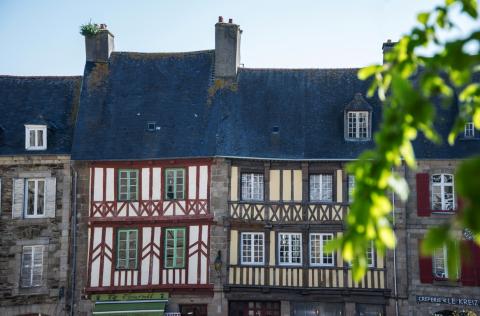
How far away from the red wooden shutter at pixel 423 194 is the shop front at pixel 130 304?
7.35 meters

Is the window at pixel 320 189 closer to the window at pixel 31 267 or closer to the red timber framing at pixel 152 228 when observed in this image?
the red timber framing at pixel 152 228

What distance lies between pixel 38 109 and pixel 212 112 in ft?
17.6

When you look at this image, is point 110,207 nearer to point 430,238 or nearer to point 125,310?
point 125,310

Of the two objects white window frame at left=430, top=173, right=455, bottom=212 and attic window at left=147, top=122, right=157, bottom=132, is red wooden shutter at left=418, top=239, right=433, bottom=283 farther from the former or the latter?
attic window at left=147, top=122, right=157, bottom=132

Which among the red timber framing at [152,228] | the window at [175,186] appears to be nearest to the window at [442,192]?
the red timber framing at [152,228]

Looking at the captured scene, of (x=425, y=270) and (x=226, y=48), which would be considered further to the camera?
(x=226, y=48)

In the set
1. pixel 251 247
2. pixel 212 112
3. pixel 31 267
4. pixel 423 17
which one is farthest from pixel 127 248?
pixel 423 17

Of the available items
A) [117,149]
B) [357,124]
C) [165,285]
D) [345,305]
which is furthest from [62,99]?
[345,305]

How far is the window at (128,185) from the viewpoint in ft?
64.5

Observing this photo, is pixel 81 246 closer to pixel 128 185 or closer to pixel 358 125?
pixel 128 185

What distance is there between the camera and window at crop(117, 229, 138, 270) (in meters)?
19.3

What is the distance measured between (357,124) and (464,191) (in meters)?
17.8

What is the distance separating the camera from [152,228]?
19375 mm

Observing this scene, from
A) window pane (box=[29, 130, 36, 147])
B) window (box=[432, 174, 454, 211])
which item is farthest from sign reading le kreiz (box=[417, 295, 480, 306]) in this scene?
window pane (box=[29, 130, 36, 147])
